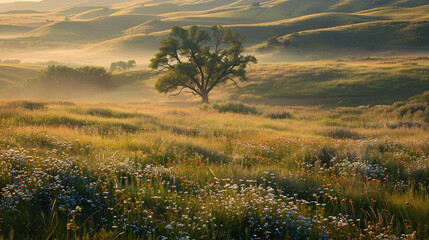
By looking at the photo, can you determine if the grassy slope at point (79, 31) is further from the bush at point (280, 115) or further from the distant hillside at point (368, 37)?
the bush at point (280, 115)

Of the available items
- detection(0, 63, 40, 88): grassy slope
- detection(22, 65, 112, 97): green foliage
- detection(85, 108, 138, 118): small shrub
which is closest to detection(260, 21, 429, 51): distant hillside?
detection(22, 65, 112, 97): green foliage

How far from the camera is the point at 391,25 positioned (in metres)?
115

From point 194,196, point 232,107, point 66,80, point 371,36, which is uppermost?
point 371,36

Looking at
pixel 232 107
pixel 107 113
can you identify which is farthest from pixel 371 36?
pixel 107 113

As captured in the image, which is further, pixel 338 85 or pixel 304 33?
pixel 304 33

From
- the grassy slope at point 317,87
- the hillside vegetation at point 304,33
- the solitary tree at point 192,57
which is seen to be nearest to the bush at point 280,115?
the solitary tree at point 192,57

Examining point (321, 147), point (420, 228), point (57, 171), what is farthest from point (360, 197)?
point (57, 171)

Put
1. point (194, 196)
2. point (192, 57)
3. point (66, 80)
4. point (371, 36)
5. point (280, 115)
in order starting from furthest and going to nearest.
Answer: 1. point (371, 36)
2. point (66, 80)
3. point (192, 57)
4. point (280, 115)
5. point (194, 196)

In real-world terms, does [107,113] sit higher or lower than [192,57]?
lower

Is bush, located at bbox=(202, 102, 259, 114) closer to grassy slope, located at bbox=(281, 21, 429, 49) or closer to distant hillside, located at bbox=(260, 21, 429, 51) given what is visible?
distant hillside, located at bbox=(260, 21, 429, 51)

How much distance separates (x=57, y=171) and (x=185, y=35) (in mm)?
29994

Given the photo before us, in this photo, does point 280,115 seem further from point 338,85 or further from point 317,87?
point 338,85

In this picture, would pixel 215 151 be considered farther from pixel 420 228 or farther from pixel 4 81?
pixel 4 81

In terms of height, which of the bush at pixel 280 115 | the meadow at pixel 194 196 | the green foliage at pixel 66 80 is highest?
the green foliage at pixel 66 80
